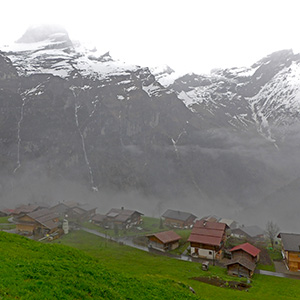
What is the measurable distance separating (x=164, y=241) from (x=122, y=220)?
40.3 m

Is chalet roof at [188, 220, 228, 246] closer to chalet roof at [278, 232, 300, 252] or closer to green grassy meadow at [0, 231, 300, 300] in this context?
chalet roof at [278, 232, 300, 252]

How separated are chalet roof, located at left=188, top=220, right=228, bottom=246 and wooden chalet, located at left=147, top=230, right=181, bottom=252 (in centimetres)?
673

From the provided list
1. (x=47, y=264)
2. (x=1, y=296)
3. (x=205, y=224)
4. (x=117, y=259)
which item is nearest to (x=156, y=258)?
(x=117, y=259)

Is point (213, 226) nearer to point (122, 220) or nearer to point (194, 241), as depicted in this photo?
point (194, 241)

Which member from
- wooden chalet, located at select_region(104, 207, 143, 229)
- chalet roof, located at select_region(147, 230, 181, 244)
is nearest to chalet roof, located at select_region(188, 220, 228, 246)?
chalet roof, located at select_region(147, 230, 181, 244)

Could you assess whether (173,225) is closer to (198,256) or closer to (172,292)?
(198,256)

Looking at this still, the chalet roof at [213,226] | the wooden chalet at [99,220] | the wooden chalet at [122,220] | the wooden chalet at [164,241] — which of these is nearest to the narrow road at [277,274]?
the chalet roof at [213,226]

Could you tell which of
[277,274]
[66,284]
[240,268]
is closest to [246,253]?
[277,274]

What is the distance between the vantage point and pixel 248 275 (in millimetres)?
55562

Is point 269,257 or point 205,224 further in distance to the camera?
point 205,224

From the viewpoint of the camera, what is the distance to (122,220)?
366 ft

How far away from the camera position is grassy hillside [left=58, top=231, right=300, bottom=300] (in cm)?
3959

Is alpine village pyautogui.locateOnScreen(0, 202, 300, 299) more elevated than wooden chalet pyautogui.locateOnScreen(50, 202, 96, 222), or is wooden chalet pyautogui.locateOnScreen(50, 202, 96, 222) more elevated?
alpine village pyautogui.locateOnScreen(0, 202, 300, 299)

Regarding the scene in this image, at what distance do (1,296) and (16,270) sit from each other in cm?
502
